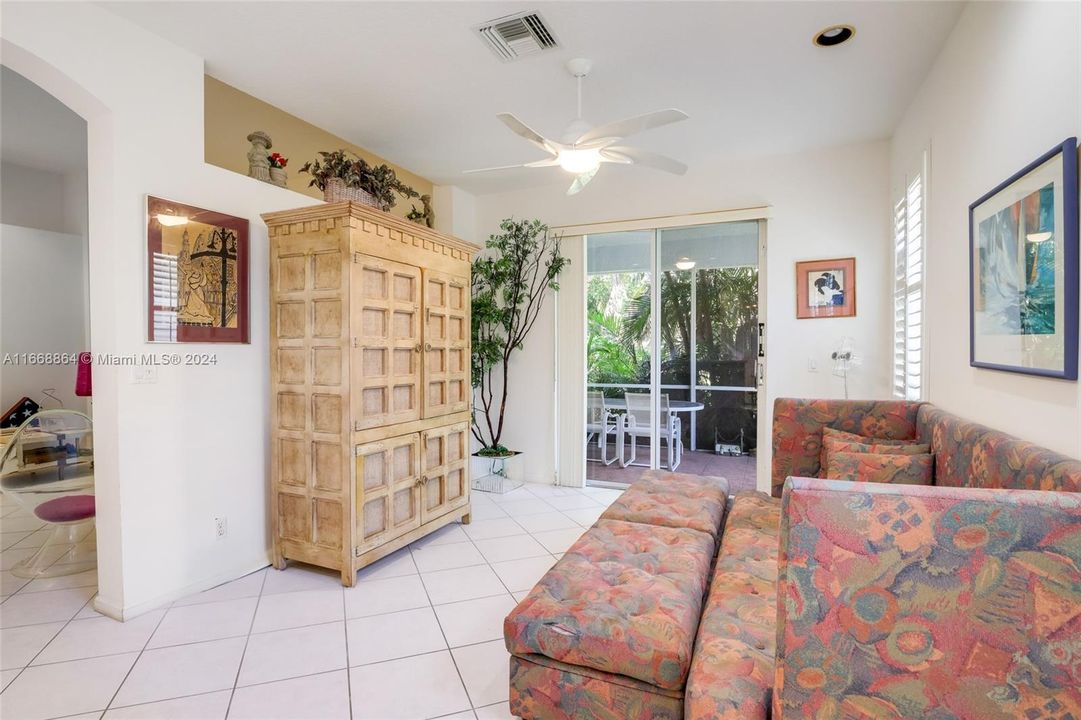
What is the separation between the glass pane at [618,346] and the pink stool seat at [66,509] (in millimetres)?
3573

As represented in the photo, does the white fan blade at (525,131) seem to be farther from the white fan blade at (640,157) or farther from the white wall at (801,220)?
the white wall at (801,220)

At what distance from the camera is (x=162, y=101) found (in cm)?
248

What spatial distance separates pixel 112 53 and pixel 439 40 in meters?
1.45

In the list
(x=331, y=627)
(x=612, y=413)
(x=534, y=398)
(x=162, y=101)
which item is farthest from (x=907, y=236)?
(x=162, y=101)

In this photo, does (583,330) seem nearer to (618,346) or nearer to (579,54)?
(618,346)

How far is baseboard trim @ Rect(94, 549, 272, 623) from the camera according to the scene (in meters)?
2.35

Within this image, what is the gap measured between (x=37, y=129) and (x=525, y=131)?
3528 mm

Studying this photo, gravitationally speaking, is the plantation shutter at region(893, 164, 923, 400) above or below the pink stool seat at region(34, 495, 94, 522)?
above

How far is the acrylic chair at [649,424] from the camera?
4.67 meters

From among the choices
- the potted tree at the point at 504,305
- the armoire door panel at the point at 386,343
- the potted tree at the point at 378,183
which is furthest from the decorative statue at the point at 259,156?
the potted tree at the point at 504,305

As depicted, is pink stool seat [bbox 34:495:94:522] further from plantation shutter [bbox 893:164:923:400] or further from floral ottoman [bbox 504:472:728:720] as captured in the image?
plantation shutter [bbox 893:164:923:400]

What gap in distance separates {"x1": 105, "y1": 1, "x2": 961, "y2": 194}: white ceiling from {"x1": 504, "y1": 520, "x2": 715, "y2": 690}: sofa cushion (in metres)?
2.34

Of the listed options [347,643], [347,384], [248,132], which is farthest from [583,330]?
[347,643]

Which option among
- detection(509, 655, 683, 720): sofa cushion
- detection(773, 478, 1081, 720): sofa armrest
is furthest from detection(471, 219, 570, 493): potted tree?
detection(773, 478, 1081, 720): sofa armrest
